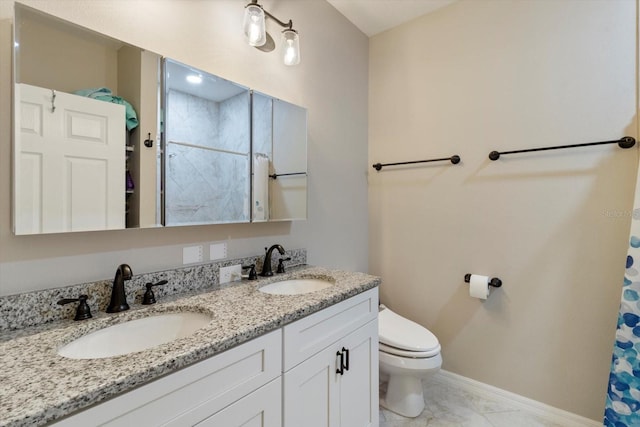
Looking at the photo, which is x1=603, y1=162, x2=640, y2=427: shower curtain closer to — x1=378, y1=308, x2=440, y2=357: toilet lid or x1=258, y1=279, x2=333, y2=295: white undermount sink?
x1=378, y1=308, x2=440, y2=357: toilet lid

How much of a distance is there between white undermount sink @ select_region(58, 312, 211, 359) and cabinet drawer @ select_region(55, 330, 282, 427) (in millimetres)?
234

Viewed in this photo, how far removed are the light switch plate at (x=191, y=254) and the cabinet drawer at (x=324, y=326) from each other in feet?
1.93

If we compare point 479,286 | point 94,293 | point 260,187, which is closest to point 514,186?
point 479,286

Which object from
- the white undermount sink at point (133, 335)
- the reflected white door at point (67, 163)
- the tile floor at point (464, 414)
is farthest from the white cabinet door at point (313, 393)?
the reflected white door at point (67, 163)

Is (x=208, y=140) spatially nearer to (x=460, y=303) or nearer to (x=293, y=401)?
(x=293, y=401)

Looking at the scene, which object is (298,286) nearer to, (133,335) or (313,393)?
(313,393)

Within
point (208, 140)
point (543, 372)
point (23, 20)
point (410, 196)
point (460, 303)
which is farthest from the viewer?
point (410, 196)

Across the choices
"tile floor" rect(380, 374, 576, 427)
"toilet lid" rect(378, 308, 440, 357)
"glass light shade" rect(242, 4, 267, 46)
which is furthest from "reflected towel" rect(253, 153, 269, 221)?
"tile floor" rect(380, 374, 576, 427)

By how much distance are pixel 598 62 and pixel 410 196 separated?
49.2 inches

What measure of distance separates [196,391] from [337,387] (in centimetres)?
68

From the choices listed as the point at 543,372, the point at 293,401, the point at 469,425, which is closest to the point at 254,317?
the point at 293,401

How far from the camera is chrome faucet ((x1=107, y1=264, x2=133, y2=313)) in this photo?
1020 mm

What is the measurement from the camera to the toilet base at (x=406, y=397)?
177 centimetres

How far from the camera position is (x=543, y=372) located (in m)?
1.76
